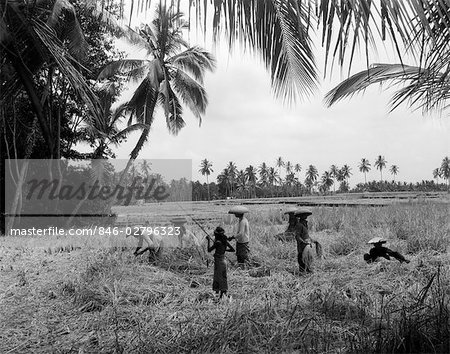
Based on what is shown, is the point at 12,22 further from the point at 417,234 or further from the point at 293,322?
the point at 417,234

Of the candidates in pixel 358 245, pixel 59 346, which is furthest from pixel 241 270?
pixel 59 346

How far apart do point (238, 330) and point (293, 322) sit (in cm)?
47

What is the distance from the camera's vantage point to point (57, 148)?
42.5ft

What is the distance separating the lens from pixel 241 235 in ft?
20.0

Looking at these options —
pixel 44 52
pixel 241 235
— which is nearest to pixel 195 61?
pixel 44 52

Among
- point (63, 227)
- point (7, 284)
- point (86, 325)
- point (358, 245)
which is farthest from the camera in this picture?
point (63, 227)

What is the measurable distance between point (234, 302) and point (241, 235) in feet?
6.15

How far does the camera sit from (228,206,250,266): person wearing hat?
6075 millimetres

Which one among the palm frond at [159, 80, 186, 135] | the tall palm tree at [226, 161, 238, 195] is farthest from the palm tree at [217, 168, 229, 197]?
the palm frond at [159, 80, 186, 135]

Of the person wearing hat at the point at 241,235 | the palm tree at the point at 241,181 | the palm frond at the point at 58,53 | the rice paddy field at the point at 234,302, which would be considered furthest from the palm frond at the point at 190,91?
the palm tree at the point at 241,181

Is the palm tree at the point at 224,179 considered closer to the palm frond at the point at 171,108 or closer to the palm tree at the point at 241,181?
the palm tree at the point at 241,181

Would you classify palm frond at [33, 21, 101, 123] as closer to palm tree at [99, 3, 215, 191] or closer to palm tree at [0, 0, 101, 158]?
palm tree at [0, 0, 101, 158]

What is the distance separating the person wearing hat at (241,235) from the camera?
6075 mm

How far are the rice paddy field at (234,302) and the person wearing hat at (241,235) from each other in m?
0.22
